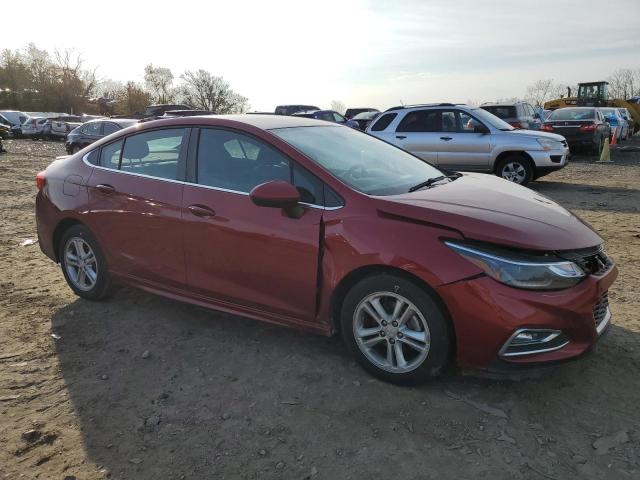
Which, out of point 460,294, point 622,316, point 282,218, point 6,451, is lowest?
point 6,451

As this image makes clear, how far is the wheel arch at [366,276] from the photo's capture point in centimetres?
301

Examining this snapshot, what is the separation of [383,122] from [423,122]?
0.92 meters

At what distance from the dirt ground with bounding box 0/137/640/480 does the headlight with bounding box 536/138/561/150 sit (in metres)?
6.85

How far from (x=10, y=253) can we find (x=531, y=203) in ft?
18.9

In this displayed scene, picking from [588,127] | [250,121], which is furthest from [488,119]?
[250,121]

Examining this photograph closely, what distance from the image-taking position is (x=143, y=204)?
4.07 meters

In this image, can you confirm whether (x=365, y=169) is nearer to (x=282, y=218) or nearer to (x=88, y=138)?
(x=282, y=218)

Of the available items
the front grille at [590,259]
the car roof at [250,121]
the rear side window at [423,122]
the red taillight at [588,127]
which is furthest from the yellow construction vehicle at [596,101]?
the front grille at [590,259]

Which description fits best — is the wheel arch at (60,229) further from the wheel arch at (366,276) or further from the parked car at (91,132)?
the parked car at (91,132)

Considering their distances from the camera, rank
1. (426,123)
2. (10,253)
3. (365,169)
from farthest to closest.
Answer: (426,123) < (10,253) < (365,169)

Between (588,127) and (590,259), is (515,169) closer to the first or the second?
(588,127)

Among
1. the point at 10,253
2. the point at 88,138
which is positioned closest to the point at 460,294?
the point at 10,253

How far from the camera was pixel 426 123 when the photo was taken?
11305 millimetres

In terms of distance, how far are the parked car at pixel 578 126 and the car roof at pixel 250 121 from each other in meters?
14.6
